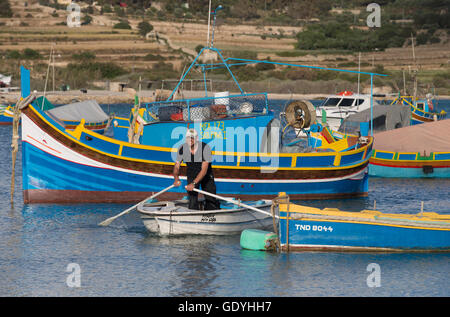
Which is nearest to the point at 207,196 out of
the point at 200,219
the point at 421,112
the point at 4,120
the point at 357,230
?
the point at 200,219

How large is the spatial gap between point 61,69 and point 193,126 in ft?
280

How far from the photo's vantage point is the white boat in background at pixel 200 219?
18438mm

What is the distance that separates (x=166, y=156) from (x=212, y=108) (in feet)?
6.98

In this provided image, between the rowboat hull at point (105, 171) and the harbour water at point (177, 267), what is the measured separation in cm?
205

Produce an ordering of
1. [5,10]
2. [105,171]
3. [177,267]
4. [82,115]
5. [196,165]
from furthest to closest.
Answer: [5,10] → [82,115] → [105,171] → [196,165] → [177,267]

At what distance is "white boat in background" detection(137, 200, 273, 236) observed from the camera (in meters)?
18.4

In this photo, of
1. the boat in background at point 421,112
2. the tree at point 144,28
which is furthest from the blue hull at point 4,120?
the tree at point 144,28

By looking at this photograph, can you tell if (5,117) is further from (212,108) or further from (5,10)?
(5,10)

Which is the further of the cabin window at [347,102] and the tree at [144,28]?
the tree at [144,28]

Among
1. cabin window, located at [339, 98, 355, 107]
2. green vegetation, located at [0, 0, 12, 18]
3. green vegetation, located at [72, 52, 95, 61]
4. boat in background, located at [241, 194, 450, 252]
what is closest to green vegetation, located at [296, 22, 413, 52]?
green vegetation, located at [72, 52, 95, 61]

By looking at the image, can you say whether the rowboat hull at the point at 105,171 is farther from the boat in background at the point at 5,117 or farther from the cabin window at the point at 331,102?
the boat in background at the point at 5,117

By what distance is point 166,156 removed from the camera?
22.5 metres

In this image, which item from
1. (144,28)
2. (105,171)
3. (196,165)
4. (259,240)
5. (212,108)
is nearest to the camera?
(259,240)
